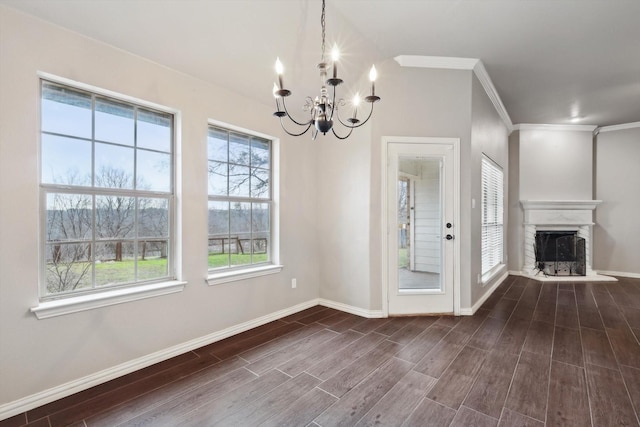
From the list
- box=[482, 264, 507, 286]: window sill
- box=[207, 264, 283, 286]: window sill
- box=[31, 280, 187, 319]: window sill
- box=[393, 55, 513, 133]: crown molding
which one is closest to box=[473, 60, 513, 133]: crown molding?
box=[393, 55, 513, 133]: crown molding

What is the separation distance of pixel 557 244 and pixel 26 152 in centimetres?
772

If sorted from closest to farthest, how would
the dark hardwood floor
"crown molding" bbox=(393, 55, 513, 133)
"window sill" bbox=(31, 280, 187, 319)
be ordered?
the dark hardwood floor, "window sill" bbox=(31, 280, 187, 319), "crown molding" bbox=(393, 55, 513, 133)

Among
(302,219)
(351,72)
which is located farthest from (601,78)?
(302,219)

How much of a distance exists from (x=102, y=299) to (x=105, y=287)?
0.18 meters

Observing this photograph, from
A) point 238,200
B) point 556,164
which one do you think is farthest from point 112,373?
point 556,164

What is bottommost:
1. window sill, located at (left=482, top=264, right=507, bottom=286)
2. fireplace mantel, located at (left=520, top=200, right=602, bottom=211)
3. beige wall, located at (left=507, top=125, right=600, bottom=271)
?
window sill, located at (left=482, top=264, right=507, bottom=286)

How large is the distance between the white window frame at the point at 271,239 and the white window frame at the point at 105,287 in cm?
34

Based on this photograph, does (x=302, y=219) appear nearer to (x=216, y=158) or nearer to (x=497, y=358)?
(x=216, y=158)

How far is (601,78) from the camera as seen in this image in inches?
157

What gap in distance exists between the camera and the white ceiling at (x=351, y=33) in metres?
2.20

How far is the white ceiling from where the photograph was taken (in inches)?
86.7

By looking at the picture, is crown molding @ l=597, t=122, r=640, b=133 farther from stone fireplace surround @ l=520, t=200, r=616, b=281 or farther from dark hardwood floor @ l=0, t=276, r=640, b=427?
dark hardwood floor @ l=0, t=276, r=640, b=427

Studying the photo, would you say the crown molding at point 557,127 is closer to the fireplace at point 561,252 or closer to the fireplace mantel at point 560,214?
the fireplace mantel at point 560,214

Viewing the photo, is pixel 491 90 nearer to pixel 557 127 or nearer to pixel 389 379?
pixel 557 127
